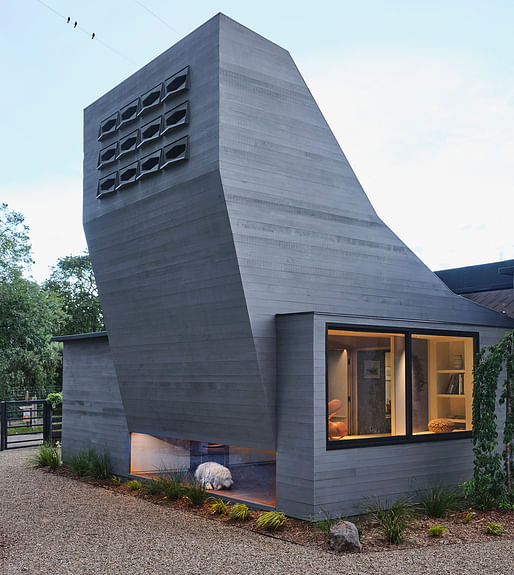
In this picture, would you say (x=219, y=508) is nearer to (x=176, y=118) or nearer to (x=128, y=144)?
(x=176, y=118)

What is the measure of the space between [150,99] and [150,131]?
1.44 feet

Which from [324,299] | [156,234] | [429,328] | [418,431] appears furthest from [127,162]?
[418,431]

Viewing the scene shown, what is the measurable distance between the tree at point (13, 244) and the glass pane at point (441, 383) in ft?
61.4

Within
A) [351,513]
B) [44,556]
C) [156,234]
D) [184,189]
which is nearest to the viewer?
[44,556]

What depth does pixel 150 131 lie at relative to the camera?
27.8ft

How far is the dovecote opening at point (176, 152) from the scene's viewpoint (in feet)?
25.0

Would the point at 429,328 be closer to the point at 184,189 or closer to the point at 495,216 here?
the point at 184,189

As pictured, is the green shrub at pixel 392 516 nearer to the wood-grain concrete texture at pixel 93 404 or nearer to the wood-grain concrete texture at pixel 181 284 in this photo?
the wood-grain concrete texture at pixel 181 284

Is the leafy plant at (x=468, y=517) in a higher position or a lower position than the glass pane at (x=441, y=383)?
lower

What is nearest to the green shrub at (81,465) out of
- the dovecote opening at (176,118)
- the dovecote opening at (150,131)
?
the dovecote opening at (150,131)

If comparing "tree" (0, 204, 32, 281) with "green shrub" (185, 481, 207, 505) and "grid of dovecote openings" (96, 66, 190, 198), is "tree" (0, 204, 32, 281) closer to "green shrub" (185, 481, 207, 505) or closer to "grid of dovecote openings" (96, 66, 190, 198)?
"grid of dovecote openings" (96, 66, 190, 198)

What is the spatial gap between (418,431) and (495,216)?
48.2ft

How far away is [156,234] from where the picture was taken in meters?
8.38

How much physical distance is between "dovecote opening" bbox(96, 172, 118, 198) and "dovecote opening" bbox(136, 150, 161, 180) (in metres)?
0.72
